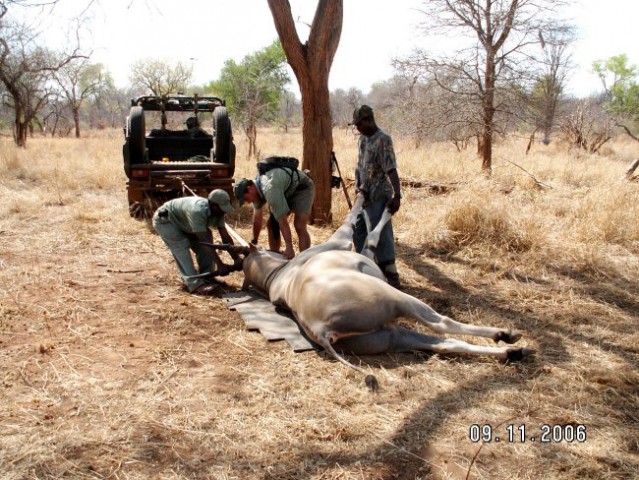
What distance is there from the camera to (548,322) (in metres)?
4.89

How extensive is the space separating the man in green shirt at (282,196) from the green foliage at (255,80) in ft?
54.9

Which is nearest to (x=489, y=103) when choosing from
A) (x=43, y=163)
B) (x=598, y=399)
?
(x=598, y=399)

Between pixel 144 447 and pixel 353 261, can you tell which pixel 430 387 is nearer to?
pixel 353 261

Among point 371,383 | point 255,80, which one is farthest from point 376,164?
point 255,80

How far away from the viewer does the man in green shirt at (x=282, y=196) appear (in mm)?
5954

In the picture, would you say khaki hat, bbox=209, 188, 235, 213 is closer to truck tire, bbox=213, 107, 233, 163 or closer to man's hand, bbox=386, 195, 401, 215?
man's hand, bbox=386, 195, 401, 215

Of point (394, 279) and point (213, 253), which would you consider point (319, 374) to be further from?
point (213, 253)

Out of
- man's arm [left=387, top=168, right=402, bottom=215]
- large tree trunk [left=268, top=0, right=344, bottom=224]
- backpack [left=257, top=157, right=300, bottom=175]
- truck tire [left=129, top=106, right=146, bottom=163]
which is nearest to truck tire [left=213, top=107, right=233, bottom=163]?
truck tire [left=129, top=106, right=146, bottom=163]

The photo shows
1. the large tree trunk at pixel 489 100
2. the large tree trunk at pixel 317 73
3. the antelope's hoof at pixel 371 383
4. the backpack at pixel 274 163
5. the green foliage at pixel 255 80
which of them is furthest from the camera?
the green foliage at pixel 255 80

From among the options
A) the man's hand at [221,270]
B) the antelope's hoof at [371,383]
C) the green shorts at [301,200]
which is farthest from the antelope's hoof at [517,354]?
the green shorts at [301,200]

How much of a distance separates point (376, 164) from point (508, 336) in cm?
239

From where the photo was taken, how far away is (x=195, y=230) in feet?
18.5
